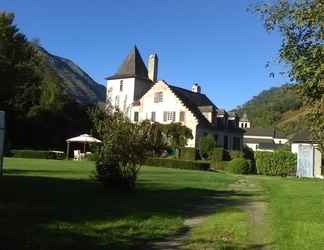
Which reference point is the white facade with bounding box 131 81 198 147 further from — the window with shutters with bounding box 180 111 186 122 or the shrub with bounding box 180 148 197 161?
the shrub with bounding box 180 148 197 161

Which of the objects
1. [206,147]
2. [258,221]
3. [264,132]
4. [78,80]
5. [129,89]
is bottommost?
[258,221]

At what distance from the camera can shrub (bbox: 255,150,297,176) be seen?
176 feet

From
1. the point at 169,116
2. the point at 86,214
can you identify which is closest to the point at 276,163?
the point at 169,116

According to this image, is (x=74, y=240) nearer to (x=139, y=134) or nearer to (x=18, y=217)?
(x=18, y=217)

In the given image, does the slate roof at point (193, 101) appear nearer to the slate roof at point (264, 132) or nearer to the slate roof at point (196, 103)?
the slate roof at point (196, 103)

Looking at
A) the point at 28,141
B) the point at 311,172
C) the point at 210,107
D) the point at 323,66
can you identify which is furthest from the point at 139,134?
the point at 210,107

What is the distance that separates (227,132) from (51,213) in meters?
73.6

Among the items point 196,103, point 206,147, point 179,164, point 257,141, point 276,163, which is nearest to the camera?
point 276,163

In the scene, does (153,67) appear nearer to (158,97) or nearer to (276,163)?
(158,97)

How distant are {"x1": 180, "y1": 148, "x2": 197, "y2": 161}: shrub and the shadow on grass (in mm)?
49287

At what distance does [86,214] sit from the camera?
1384 cm

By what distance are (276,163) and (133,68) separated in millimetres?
48677

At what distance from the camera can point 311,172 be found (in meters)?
47.8

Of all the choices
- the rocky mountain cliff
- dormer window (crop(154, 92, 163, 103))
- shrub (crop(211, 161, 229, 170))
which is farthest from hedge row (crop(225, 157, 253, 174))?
the rocky mountain cliff
